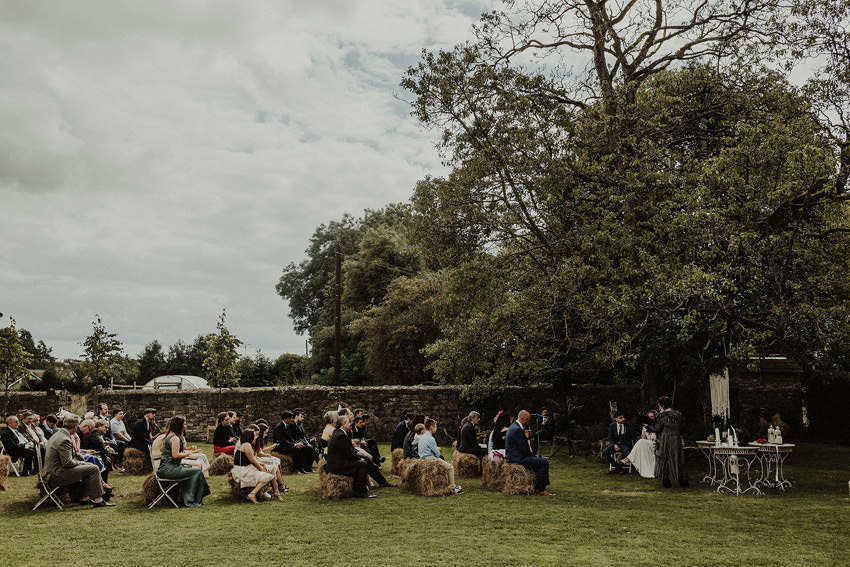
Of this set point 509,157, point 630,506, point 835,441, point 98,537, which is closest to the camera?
point 98,537

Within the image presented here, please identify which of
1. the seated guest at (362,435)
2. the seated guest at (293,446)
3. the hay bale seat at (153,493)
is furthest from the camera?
the seated guest at (293,446)

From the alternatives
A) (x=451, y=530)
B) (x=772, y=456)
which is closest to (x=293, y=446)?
(x=451, y=530)

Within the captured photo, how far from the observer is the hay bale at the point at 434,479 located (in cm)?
1138

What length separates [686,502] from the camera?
10992mm

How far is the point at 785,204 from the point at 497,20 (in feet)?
27.5

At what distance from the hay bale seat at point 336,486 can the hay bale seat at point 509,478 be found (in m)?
2.58

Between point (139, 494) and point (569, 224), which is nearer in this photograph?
point (139, 494)

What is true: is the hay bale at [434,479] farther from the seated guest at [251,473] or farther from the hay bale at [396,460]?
the hay bale at [396,460]

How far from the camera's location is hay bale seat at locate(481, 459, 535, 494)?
11.6 meters

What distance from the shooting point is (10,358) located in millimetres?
23953

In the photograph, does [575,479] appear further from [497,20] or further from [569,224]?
[497,20]

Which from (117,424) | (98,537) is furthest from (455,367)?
(98,537)

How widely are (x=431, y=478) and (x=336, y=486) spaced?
5.17 feet

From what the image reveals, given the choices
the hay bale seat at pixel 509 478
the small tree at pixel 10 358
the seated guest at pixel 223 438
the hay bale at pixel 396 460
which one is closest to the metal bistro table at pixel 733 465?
the hay bale seat at pixel 509 478
